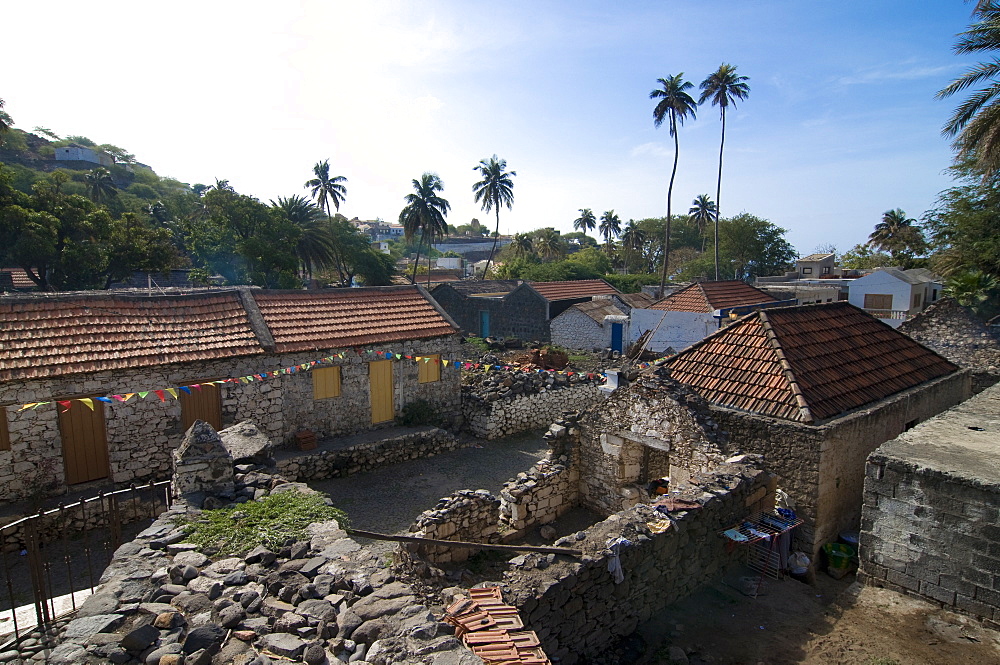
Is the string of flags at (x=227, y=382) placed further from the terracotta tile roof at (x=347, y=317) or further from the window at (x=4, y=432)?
the terracotta tile roof at (x=347, y=317)

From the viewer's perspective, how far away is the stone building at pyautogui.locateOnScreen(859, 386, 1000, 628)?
7012mm

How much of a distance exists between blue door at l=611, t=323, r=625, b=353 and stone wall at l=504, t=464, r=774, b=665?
19252mm

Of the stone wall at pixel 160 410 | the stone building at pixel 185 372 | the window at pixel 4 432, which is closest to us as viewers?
the window at pixel 4 432

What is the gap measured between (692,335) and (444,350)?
12.2 m

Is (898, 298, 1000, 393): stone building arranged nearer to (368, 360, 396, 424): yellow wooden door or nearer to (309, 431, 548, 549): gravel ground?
(309, 431, 548, 549): gravel ground

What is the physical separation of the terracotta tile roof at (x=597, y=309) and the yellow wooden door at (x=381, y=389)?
622 inches

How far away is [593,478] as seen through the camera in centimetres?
1130

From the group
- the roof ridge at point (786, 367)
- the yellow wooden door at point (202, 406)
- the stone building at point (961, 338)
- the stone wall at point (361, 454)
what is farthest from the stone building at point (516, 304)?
the roof ridge at point (786, 367)

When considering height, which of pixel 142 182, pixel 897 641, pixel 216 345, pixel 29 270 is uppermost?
pixel 142 182

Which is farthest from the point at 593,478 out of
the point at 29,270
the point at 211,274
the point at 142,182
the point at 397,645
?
the point at 142,182

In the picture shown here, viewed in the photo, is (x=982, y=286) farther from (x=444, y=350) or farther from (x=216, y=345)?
(x=216, y=345)

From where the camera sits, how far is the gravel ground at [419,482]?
11.8m

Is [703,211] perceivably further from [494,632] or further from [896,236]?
[494,632]

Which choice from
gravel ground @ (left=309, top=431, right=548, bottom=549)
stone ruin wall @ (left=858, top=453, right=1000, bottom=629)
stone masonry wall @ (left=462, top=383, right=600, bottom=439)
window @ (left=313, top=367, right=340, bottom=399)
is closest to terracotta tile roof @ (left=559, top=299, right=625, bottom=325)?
stone masonry wall @ (left=462, top=383, right=600, bottom=439)
